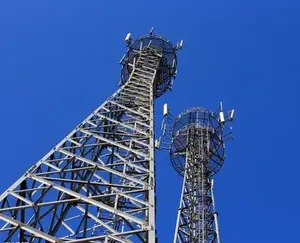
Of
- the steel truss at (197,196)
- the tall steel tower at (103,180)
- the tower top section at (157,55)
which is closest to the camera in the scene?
the tall steel tower at (103,180)

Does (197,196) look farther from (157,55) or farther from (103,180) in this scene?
(103,180)

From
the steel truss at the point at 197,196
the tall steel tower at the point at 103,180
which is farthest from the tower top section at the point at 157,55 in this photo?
the steel truss at the point at 197,196

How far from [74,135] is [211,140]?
667 inches

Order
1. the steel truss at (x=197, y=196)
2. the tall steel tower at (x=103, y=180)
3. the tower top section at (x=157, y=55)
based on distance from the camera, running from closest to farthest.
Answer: the tall steel tower at (x=103, y=180) → the tower top section at (x=157, y=55) → the steel truss at (x=197, y=196)

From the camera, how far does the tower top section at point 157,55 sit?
2112 cm

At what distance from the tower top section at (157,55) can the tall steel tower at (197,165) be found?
6.72 m

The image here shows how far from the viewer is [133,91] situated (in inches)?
663

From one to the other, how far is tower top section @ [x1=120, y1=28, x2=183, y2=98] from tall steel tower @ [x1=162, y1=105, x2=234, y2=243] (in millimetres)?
6719

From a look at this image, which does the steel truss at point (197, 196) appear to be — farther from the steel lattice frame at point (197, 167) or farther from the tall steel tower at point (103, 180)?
the tall steel tower at point (103, 180)

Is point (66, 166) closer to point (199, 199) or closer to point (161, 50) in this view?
point (161, 50)

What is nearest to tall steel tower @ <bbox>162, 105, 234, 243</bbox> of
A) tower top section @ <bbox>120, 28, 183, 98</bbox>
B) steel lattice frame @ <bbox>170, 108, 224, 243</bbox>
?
steel lattice frame @ <bbox>170, 108, 224, 243</bbox>

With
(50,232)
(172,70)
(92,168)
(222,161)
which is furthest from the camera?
(222,161)

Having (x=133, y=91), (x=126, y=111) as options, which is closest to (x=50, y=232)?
(x=126, y=111)

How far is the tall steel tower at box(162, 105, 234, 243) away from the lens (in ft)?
79.3
